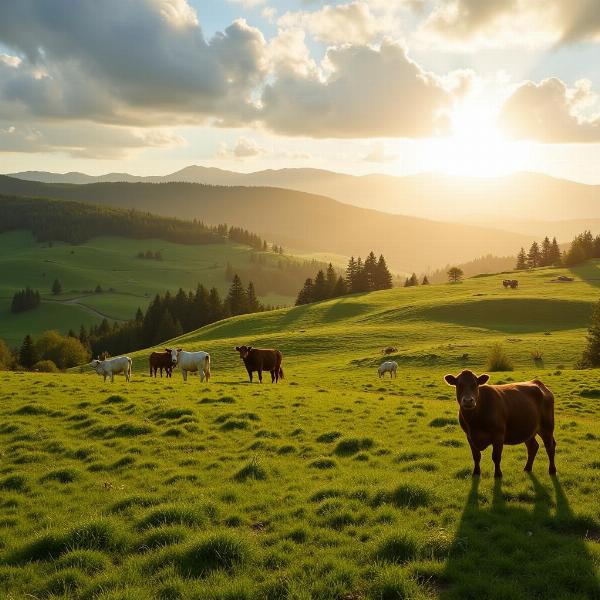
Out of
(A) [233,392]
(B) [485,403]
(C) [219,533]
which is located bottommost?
(A) [233,392]

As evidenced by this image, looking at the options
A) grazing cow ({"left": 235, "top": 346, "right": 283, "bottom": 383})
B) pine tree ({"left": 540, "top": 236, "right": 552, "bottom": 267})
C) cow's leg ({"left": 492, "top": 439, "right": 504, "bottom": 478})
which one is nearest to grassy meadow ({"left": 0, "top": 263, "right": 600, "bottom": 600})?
cow's leg ({"left": 492, "top": 439, "right": 504, "bottom": 478})

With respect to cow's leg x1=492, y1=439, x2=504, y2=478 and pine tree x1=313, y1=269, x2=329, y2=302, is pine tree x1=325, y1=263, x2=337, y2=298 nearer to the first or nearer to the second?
pine tree x1=313, y1=269, x2=329, y2=302

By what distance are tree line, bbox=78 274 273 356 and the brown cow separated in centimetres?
9837

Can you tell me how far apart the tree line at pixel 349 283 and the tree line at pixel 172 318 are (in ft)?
48.1

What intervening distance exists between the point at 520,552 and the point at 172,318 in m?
107

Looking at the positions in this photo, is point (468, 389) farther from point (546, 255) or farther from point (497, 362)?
point (546, 255)

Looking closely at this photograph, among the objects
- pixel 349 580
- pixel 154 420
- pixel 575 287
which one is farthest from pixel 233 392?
pixel 575 287

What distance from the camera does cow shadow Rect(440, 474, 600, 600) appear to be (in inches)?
315

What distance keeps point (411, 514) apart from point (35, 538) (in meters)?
7.28

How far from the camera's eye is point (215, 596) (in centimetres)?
797

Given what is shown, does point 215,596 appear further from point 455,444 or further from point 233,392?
point 233,392

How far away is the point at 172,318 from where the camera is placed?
366 feet

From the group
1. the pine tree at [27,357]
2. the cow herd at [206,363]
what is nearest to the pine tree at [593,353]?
Result: the cow herd at [206,363]

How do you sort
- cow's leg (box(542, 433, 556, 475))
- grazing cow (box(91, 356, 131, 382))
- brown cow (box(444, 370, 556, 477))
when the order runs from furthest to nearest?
grazing cow (box(91, 356, 131, 382))
cow's leg (box(542, 433, 556, 475))
brown cow (box(444, 370, 556, 477))
